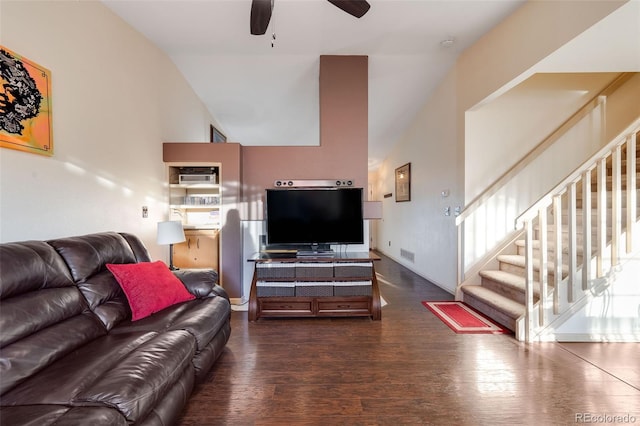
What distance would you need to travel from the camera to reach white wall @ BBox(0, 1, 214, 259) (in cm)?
171

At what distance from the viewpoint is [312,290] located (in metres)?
2.82

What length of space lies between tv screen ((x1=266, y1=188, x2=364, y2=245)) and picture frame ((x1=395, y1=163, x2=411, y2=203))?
2.52 m

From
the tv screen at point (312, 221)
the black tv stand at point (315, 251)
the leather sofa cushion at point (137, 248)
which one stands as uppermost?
the tv screen at point (312, 221)

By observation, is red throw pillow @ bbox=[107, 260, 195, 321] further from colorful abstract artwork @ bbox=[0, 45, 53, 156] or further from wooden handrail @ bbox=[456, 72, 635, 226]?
wooden handrail @ bbox=[456, 72, 635, 226]

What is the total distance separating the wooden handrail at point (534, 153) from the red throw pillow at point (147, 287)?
3.30 meters

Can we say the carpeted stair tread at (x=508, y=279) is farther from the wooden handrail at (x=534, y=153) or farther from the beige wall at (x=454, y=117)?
the wooden handrail at (x=534, y=153)

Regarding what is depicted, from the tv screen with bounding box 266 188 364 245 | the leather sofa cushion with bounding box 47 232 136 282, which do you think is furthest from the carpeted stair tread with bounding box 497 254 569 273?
the leather sofa cushion with bounding box 47 232 136 282

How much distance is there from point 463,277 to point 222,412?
3095 millimetres

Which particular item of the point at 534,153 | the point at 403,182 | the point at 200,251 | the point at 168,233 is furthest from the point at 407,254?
the point at 168,233

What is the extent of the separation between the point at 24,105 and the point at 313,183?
2.44 metres

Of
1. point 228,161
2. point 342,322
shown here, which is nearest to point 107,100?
point 228,161

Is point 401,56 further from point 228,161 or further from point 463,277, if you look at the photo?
point 463,277

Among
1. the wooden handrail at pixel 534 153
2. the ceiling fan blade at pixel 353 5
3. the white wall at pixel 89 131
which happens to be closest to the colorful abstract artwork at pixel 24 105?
the white wall at pixel 89 131

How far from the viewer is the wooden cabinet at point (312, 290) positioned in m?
2.82
